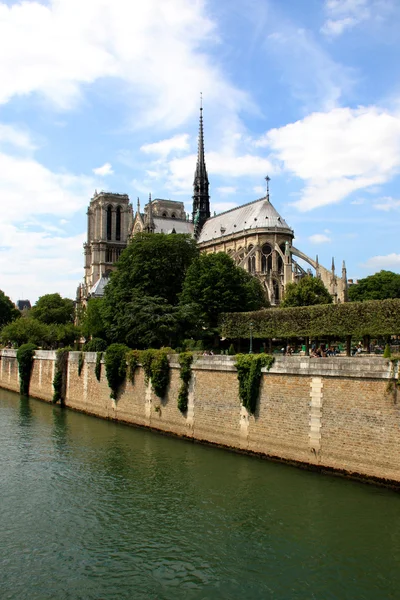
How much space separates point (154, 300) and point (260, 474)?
71.8 ft

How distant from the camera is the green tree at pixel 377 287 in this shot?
7494 cm

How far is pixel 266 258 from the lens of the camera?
7594 cm

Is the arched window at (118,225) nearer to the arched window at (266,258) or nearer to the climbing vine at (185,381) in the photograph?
the arched window at (266,258)

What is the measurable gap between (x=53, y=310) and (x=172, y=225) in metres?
25.4

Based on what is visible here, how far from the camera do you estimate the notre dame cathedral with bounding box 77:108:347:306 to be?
233 ft

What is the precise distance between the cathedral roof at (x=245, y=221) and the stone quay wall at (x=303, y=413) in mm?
52459

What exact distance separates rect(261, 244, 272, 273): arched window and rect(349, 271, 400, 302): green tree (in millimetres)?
11415

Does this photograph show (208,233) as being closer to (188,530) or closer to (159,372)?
(159,372)

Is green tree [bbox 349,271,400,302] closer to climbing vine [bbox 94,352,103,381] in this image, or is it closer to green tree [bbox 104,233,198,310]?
green tree [bbox 104,233,198,310]

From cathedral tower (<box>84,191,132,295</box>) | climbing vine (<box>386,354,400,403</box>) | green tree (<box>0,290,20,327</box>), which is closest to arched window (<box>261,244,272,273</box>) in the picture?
cathedral tower (<box>84,191,132,295</box>)

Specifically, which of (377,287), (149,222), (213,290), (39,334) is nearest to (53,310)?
(149,222)

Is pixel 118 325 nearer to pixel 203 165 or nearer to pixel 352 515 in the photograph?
pixel 352 515

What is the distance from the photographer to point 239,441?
74.5ft

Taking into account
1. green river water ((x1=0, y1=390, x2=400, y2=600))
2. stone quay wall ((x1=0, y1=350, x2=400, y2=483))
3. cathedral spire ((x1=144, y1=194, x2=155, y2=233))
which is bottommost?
green river water ((x1=0, y1=390, x2=400, y2=600))
